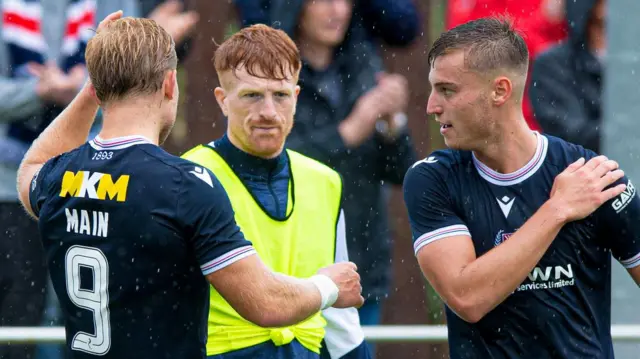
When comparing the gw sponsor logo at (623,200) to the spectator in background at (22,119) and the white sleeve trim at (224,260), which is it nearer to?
the white sleeve trim at (224,260)

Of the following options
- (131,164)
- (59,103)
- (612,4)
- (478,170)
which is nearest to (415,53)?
(612,4)

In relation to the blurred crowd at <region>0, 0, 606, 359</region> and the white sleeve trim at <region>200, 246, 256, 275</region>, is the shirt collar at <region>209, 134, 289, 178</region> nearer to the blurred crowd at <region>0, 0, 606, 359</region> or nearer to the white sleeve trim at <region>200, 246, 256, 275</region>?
the white sleeve trim at <region>200, 246, 256, 275</region>

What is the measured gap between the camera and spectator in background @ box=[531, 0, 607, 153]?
21.5ft

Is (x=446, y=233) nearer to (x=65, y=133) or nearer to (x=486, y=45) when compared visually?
(x=486, y=45)

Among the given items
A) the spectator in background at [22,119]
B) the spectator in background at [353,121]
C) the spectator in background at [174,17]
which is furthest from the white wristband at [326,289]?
the spectator in background at [174,17]

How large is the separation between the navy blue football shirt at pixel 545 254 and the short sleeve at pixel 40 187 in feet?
4.12

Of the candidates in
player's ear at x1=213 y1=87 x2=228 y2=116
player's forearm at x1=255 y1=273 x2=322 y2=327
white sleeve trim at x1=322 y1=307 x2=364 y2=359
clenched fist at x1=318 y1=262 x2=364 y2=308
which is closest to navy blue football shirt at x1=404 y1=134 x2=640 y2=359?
clenched fist at x1=318 y1=262 x2=364 y2=308

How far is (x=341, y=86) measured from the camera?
249 inches

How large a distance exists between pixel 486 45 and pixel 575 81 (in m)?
2.74

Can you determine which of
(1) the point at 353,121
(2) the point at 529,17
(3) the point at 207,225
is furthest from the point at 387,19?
(3) the point at 207,225

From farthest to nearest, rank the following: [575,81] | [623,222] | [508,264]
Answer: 1. [575,81]
2. [623,222]
3. [508,264]

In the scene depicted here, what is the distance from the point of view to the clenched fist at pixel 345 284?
12.3ft

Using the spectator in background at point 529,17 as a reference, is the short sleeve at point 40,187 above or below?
below

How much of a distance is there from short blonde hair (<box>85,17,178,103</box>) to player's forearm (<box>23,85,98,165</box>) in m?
0.53
